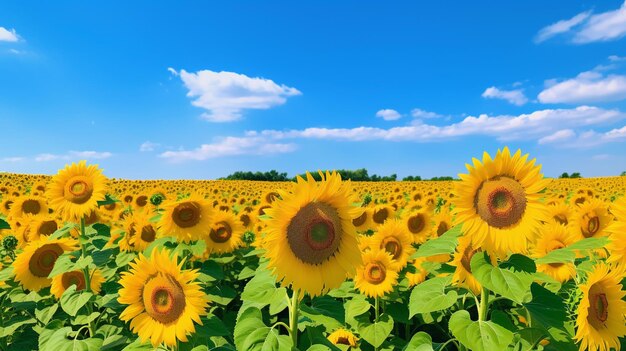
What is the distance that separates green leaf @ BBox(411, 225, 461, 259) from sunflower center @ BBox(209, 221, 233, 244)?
4.10 meters

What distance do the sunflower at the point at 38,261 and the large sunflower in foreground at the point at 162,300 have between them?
2.81 metres

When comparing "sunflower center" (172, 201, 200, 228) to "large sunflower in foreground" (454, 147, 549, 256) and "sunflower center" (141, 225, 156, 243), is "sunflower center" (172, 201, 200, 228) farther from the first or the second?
"large sunflower in foreground" (454, 147, 549, 256)

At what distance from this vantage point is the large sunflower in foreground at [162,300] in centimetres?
330

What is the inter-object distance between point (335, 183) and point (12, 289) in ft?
20.3

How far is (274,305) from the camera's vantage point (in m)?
3.03

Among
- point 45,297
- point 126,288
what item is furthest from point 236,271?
point 126,288

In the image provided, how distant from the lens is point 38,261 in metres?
5.79

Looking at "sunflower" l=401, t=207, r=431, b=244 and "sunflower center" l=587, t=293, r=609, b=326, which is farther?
"sunflower" l=401, t=207, r=431, b=244

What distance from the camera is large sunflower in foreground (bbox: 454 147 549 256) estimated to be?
9.29ft

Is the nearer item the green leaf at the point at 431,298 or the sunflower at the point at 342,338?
the green leaf at the point at 431,298

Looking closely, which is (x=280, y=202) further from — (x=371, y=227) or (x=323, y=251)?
(x=371, y=227)

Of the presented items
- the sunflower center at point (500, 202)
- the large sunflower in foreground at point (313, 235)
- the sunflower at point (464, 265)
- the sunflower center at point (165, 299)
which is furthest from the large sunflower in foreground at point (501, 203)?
the sunflower center at point (165, 299)

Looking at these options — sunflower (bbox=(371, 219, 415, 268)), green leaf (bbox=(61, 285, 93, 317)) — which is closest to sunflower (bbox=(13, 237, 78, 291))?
green leaf (bbox=(61, 285, 93, 317))

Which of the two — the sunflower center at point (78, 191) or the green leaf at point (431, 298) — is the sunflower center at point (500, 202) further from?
the sunflower center at point (78, 191)
